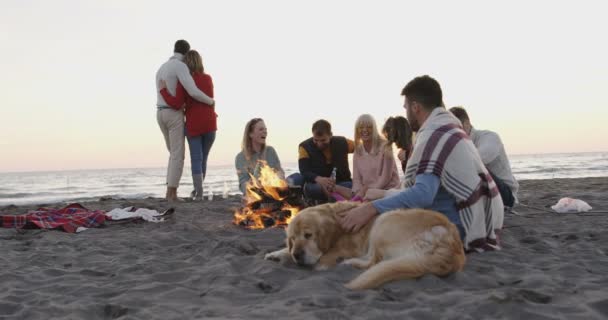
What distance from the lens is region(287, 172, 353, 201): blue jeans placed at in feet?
21.7

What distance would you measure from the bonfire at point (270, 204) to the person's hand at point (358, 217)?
2.01 meters

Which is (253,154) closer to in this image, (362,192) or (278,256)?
(362,192)

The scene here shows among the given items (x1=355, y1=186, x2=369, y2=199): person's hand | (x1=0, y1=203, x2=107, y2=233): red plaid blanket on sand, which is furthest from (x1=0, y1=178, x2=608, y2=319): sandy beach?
(x1=355, y1=186, x2=369, y2=199): person's hand

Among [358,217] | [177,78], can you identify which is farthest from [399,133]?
[177,78]

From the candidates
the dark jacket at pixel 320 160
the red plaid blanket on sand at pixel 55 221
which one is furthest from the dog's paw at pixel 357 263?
the red plaid blanket on sand at pixel 55 221

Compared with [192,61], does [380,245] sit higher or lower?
lower

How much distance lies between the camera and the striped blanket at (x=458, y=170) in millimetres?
3605

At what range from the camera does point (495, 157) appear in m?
5.80

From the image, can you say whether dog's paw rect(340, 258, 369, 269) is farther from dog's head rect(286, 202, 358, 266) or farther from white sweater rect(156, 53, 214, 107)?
white sweater rect(156, 53, 214, 107)

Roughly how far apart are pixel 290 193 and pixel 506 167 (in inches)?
109

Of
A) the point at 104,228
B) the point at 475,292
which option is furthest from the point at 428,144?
the point at 104,228

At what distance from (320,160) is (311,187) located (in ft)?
1.35

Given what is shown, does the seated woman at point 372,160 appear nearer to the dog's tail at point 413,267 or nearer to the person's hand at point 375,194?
the person's hand at point 375,194

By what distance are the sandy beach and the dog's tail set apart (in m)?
0.06
